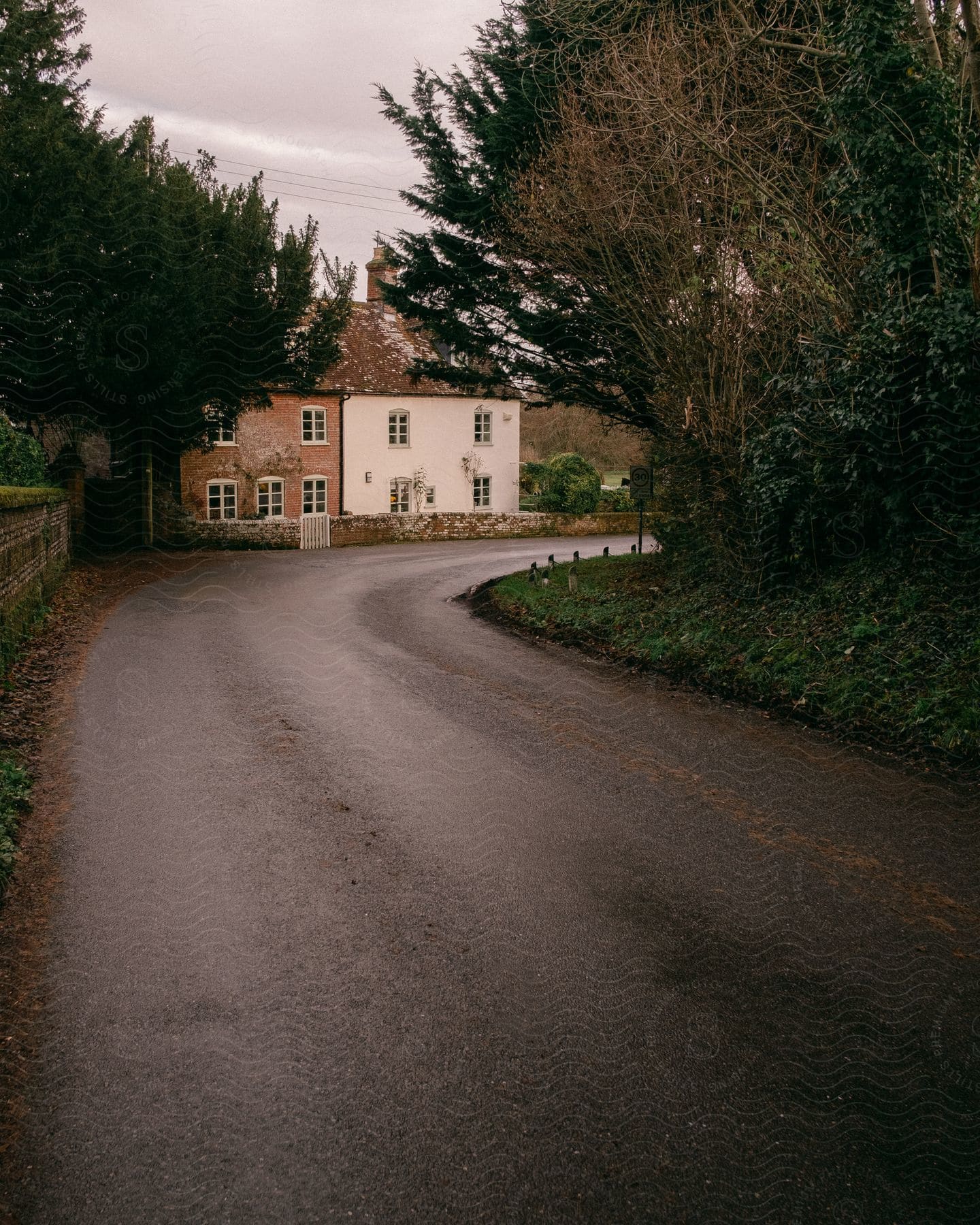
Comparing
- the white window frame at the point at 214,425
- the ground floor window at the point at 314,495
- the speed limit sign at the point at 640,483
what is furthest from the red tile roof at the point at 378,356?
the speed limit sign at the point at 640,483

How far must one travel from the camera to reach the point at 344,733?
27.1ft

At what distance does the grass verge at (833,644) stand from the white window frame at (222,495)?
24644 millimetres

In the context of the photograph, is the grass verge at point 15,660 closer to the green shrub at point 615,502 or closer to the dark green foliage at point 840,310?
the dark green foliage at point 840,310

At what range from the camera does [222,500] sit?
35.8m

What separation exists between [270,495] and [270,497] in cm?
7

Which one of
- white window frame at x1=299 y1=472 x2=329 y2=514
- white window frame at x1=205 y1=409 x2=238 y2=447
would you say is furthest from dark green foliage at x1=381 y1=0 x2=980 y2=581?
white window frame at x1=299 y1=472 x2=329 y2=514

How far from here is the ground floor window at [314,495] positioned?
37844 millimetres

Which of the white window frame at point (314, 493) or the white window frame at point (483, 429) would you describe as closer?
the white window frame at point (314, 493)

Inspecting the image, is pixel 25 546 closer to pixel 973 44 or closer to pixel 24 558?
pixel 24 558

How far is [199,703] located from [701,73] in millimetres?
10677

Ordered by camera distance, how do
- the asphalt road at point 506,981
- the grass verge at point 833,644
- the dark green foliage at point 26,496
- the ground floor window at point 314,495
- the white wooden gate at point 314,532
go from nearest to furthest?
the asphalt road at point 506,981, the grass verge at point 833,644, the dark green foliage at point 26,496, the white wooden gate at point 314,532, the ground floor window at point 314,495

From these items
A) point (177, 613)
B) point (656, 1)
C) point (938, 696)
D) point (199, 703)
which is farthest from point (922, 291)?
point (177, 613)

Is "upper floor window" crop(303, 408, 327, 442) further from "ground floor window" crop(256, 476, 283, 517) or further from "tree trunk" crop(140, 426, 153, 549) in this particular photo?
"tree trunk" crop(140, 426, 153, 549)

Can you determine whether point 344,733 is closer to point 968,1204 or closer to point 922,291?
point 968,1204
